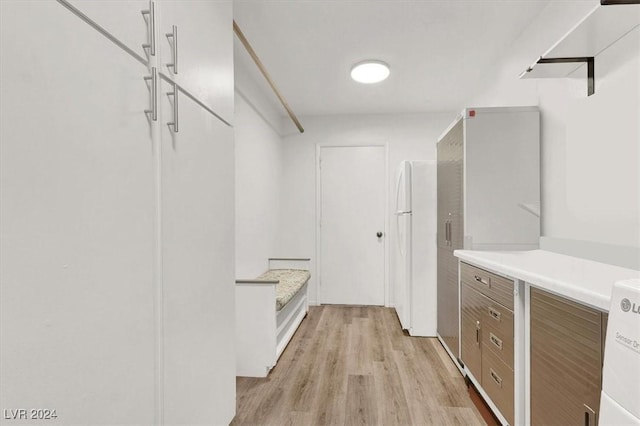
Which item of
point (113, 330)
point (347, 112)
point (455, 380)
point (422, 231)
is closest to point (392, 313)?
point (422, 231)

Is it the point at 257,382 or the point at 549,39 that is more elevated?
the point at 549,39

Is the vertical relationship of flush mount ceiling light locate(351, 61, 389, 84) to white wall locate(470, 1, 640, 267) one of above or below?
above

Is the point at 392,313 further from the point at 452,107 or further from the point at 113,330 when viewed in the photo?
the point at 113,330

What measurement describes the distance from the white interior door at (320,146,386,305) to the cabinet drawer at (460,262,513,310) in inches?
89.3

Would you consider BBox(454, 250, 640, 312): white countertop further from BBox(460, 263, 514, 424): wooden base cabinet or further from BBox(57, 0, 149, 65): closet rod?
BBox(57, 0, 149, 65): closet rod

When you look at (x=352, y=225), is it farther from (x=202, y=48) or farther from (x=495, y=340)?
(x=202, y=48)

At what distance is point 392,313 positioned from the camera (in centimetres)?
420

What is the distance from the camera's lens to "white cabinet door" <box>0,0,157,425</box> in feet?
2.16

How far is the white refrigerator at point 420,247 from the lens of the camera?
332cm

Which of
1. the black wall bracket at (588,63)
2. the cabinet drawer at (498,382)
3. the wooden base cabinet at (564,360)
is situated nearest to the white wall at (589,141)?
the black wall bracket at (588,63)

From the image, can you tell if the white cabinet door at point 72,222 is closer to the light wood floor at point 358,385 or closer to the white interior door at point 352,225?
the light wood floor at point 358,385

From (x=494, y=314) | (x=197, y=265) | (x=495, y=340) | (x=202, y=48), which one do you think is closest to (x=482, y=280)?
(x=494, y=314)

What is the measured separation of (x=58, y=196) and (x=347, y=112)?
4125 mm

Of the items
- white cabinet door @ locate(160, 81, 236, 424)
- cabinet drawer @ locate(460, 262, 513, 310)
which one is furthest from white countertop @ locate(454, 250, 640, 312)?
white cabinet door @ locate(160, 81, 236, 424)
